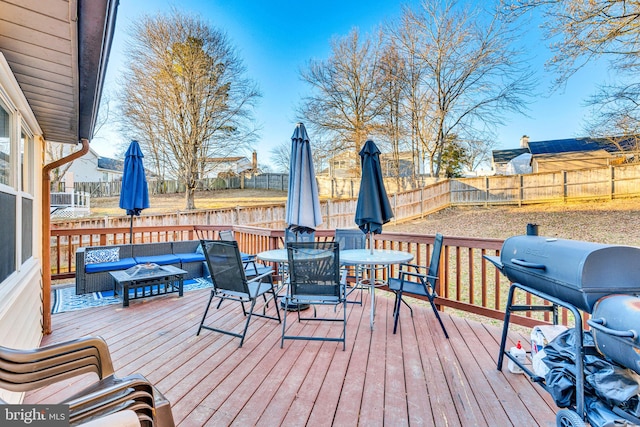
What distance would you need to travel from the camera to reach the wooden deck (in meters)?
2.07

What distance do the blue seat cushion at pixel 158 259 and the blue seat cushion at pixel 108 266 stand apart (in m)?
0.16

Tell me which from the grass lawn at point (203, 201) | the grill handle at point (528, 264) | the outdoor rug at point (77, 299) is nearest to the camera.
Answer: the grill handle at point (528, 264)

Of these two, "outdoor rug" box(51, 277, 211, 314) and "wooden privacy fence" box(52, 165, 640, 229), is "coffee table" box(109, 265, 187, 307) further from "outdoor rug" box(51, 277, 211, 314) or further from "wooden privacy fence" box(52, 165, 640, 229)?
"wooden privacy fence" box(52, 165, 640, 229)

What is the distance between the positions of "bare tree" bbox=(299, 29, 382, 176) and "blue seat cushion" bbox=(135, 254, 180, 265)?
1028 cm

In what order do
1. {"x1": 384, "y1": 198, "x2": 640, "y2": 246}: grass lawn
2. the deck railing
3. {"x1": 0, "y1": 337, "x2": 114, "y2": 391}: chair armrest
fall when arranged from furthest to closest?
{"x1": 384, "y1": 198, "x2": 640, "y2": 246}: grass lawn < the deck railing < {"x1": 0, "y1": 337, "x2": 114, "y2": 391}: chair armrest

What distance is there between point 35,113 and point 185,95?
36.5 ft

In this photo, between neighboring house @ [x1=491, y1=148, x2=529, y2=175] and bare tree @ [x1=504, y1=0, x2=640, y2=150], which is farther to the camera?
neighboring house @ [x1=491, y1=148, x2=529, y2=175]

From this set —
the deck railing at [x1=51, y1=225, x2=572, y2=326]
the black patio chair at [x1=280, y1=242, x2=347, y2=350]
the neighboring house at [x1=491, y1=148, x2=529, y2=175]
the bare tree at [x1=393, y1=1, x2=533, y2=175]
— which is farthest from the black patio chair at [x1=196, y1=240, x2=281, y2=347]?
the neighboring house at [x1=491, y1=148, x2=529, y2=175]

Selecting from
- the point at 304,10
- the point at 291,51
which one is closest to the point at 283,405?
the point at 304,10

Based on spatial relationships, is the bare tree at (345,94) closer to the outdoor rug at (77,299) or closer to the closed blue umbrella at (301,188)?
the closed blue umbrella at (301,188)

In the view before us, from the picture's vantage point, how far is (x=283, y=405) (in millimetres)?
2172

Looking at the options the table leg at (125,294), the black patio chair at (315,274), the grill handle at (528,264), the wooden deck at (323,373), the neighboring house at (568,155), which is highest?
the neighboring house at (568,155)

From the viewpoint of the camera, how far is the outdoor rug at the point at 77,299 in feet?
14.4

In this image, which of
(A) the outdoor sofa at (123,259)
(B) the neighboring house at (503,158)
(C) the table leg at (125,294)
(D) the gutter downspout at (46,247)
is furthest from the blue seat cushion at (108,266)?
(B) the neighboring house at (503,158)
